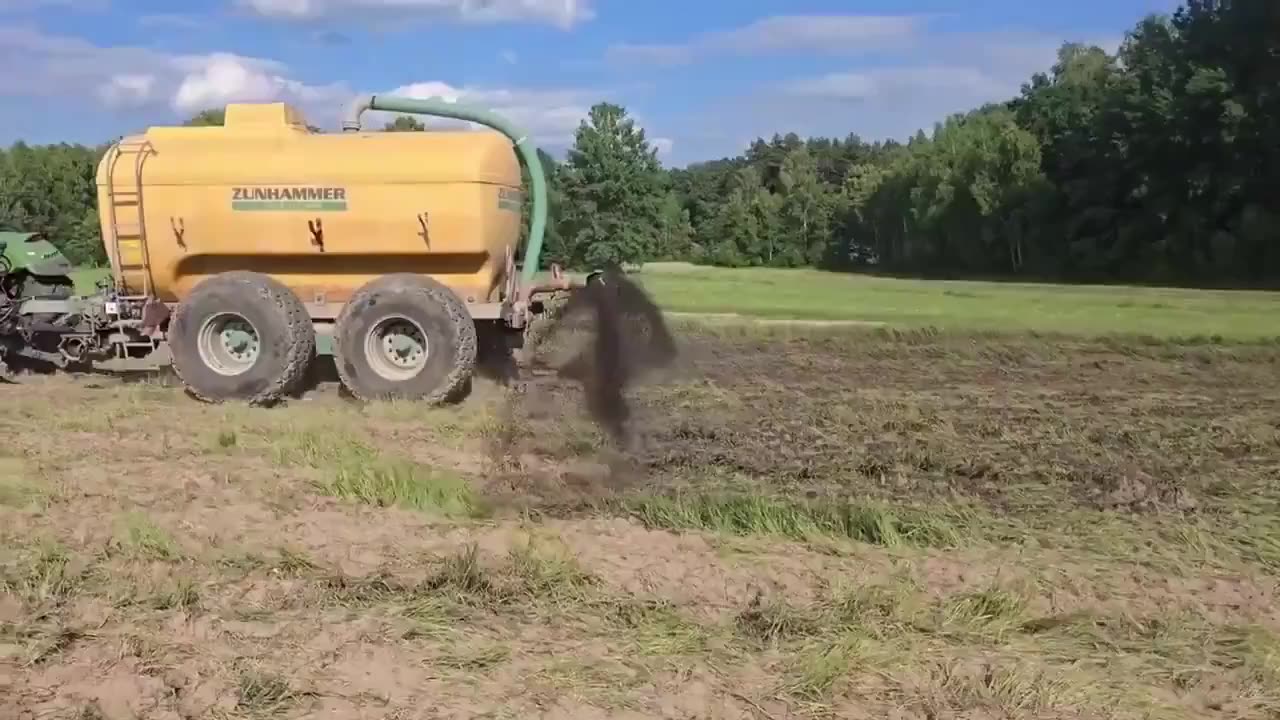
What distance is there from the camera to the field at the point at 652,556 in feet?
15.7

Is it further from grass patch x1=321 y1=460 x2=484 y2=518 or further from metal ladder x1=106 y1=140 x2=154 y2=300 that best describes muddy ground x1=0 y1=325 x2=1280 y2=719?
metal ladder x1=106 y1=140 x2=154 y2=300

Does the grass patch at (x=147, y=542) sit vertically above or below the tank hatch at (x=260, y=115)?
below

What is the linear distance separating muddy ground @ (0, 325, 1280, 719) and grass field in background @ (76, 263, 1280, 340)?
5282 millimetres

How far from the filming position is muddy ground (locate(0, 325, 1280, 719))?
Answer: 4.79 metres

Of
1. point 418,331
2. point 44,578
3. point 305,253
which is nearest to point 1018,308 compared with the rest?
point 418,331

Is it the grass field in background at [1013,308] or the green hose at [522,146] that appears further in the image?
the grass field in background at [1013,308]

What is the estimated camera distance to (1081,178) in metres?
47.0

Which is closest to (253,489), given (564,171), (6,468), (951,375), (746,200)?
(6,468)

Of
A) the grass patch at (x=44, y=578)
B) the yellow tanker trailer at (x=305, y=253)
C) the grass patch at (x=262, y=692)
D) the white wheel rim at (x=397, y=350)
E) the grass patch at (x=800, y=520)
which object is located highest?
the yellow tanker trailer at (x=305, y=253)

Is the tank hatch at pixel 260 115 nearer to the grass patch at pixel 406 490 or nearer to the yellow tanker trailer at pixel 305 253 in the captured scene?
the yellow tanker trailer at pixel 305 253

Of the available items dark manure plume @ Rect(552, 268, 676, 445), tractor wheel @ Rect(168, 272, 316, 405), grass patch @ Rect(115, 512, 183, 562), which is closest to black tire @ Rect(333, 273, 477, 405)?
tractor wheel @ Rect(168, 272, 316, 405)

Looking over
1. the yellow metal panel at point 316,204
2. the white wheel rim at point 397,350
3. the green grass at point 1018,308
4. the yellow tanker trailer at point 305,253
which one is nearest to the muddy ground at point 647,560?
the white wheel rim at point 397,350

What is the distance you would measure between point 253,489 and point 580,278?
5773 mm

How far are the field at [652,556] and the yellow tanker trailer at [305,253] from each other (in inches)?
22.3
